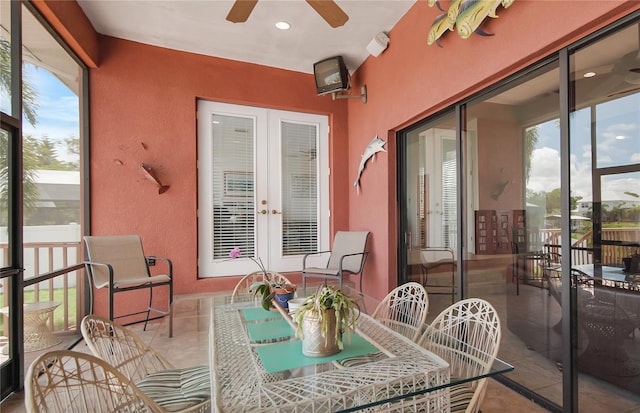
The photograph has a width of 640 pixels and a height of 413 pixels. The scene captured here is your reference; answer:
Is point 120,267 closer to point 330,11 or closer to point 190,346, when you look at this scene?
point 190,346

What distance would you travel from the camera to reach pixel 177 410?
4.04 feet

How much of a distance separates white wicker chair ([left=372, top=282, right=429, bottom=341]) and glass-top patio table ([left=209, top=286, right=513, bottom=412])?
35cm

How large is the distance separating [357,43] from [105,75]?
2.85 metres

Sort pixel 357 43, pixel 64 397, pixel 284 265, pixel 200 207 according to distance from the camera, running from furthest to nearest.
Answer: pixel 284 265 < pixel 200 207 < pixel 357 43 < pixel 64 397

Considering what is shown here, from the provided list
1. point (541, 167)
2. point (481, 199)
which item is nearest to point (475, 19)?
point (541, 167)

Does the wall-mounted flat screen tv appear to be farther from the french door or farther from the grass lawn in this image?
the grass lawn

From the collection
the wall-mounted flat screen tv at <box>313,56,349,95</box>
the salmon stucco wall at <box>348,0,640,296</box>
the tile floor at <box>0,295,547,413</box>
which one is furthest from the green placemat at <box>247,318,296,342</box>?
the wall-mounted flat screen tv at <box>313,56,349,95</box>

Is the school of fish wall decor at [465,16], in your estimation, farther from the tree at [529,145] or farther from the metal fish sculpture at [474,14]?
the tree at [529,145]

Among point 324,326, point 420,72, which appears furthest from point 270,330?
point 420,72

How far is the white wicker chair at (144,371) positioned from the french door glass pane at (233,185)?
2510mm

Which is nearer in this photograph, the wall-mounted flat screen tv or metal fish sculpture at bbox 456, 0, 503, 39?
metal fish sculpture at bbox 456, 0, 503, 39

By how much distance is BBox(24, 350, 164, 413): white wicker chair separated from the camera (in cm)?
87

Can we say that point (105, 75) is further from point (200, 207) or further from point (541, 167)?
point (541, 167)

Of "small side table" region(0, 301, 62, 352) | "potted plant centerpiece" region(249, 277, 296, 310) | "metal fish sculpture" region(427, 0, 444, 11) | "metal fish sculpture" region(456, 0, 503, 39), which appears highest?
"metal fish sculpture" region(427, 0, 444, 11)
